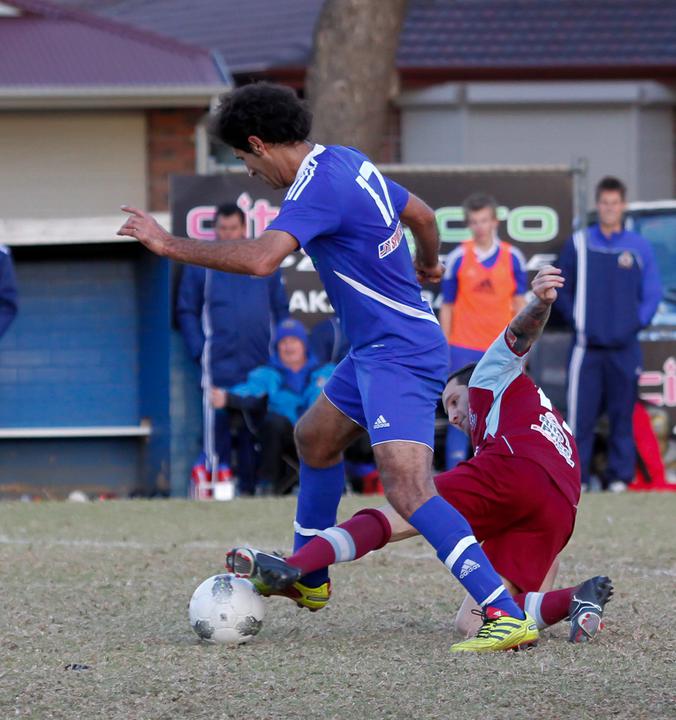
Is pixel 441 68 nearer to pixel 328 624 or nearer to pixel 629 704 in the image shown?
pixel 328 624

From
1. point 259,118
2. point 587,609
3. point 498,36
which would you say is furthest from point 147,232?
point 498,36

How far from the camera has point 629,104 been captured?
1838cm

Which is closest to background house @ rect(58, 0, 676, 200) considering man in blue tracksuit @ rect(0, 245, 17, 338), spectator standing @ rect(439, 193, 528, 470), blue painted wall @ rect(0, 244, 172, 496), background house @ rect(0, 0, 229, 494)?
background house @ rect(0, 0, 229, 494)

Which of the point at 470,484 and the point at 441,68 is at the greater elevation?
the point at 441,68

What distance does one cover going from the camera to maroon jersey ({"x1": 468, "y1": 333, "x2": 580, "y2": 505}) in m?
5.79

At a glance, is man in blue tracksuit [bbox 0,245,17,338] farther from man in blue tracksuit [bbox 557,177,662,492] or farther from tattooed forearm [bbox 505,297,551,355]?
tattooed forearm [bbox 505,297,551,355]

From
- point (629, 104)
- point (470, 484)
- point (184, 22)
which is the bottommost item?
point (470, 484)

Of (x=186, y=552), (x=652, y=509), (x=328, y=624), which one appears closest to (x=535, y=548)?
(x=328, y=624)

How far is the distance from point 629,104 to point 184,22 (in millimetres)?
6105

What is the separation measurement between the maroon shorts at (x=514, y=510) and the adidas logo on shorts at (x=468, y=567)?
46cm

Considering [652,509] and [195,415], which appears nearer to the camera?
[652,509]

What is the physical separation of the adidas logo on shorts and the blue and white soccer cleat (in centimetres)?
44

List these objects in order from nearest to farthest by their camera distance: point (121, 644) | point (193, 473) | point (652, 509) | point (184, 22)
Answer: point (121, 644) → point (652, 509) → point (193, 473) → point (184, 22)

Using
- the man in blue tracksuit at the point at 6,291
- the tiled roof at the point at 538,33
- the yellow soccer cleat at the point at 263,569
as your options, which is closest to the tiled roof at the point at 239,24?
the tiled roof at the point at 538,33
